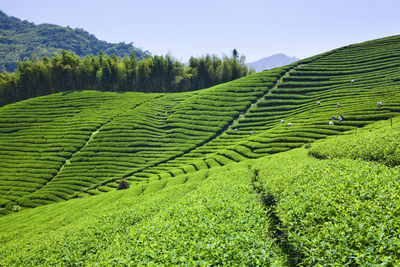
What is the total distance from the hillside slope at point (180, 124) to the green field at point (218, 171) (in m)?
0.49

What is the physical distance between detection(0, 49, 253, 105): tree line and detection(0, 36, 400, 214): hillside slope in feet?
72.9

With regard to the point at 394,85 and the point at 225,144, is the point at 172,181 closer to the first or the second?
the point at 225,144

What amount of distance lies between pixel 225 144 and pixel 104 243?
2213 inches

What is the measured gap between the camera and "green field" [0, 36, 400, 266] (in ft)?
30.2

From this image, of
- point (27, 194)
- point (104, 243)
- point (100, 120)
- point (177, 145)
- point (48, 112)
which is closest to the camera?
point (104, 243)

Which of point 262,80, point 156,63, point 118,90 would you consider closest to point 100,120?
point 118,90

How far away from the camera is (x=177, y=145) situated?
7781cm

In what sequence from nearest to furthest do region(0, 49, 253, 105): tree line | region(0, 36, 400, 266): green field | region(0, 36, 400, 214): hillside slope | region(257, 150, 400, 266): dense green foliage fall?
region(257, 150, 400, 266): dense green foliage
region(0, 36, 400, 266): green field
region(0, 36, 400, 214): hillside slope
region(0, 49, 253, 105): tree line

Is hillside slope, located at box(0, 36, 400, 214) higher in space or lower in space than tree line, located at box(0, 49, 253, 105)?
lower

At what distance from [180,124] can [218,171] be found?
46.4 meters

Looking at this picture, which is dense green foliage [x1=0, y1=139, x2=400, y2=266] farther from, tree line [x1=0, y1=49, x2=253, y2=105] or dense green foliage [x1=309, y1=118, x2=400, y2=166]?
tree line [x1=0, y1=49, x2=253, y2=105]

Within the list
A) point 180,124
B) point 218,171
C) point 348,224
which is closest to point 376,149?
point 348,224

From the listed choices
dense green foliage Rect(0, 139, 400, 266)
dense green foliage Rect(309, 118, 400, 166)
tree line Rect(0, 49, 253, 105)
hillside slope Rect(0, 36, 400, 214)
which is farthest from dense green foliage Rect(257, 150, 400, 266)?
tree line Rect(0, 49, 253, 105)

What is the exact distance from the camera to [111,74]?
435 feet
